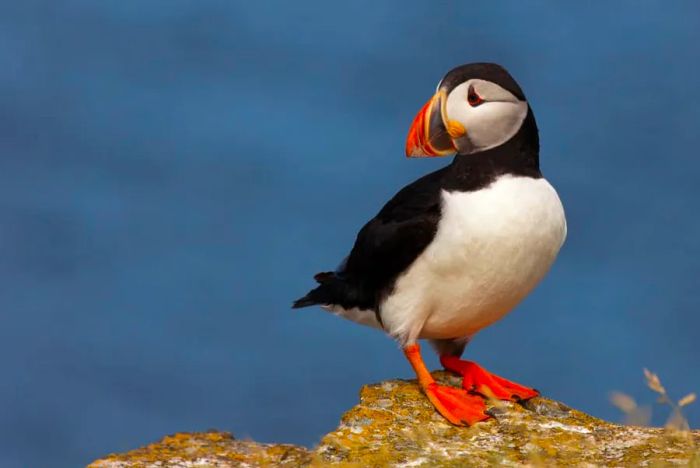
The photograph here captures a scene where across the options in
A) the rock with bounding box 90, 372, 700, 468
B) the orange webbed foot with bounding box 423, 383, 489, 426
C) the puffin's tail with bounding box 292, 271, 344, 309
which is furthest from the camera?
the puffin's tail with bounding box 292, 271, 344, 309

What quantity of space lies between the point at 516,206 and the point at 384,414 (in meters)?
1.30

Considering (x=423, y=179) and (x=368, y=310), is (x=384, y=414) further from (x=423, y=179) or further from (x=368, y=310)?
(x=423, y=179)

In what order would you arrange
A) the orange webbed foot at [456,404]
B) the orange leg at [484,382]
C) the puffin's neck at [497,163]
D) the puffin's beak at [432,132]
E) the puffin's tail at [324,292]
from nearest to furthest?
the orange webbed foot at [456,404] → the puffin's neck at [497,163] → the puffin's beak at [432,132] → the orange leg at [484,382] → the puffin's tail at [324,292]

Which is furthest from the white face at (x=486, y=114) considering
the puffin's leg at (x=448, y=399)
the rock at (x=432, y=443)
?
the rock at (x=432, y=443)

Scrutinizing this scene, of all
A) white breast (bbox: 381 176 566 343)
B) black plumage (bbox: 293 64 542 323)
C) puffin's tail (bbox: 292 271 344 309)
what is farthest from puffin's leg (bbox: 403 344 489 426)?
puffin's tail (bbox: 292 271 344 309)

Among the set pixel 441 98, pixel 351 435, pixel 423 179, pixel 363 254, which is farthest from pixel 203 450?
pixel 441 98

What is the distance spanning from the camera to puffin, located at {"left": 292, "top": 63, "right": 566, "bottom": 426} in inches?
220

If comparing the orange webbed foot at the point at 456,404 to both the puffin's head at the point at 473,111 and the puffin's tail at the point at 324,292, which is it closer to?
the puffin's tail at the point at 324,292

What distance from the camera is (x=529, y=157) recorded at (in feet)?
19.0

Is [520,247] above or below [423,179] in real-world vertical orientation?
below

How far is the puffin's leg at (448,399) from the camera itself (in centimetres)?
550

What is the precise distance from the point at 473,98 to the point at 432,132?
30cm

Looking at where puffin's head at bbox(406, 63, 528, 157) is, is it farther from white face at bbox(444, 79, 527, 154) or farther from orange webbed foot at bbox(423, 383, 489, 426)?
orange webbed foot at bbox(423, 383, 489, 426)

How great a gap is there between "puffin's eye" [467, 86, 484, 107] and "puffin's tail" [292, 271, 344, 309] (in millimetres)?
1413
